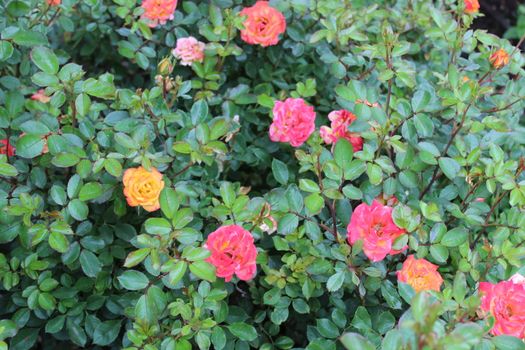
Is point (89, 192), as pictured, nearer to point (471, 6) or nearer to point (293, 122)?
point (293, 122)

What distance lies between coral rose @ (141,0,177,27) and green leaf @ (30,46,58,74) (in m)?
0.39

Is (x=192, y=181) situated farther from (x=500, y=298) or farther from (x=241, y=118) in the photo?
(x=500, y=298)

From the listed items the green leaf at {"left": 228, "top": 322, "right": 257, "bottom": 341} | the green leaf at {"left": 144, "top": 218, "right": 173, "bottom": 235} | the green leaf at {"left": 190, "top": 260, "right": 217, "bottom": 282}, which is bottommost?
the green leaf at {"left": 228, "top": 322, "right": 257, "bottom": 341}

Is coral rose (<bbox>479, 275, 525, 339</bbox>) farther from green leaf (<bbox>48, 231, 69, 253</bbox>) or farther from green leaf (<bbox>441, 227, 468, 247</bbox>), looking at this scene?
green leaf (<bbox>48, 231, 69, 253</bbox>)

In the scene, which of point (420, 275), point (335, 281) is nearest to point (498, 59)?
point (420, 275)

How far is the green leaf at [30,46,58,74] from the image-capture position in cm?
145

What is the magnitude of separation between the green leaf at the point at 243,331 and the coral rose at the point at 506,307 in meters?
0.48

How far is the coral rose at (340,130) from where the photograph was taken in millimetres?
1587

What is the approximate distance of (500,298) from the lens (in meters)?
1.27

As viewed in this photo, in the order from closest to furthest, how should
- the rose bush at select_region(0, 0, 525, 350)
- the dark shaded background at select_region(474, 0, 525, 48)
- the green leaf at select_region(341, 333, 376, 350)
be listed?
the green leaf at select_region(341, 333, 376, 350)
the rose bush at select_region(0, 0, 525, 350)
the dark shaded background at select_region(474, 0, 525, 48)

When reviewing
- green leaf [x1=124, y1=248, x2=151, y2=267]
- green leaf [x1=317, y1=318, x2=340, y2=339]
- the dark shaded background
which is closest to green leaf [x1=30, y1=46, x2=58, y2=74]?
green leaf [x1=124, y1=248, x2=151, y2=267]

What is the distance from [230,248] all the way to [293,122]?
0.44m

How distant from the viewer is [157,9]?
1.77 m

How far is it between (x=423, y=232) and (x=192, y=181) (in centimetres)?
56
